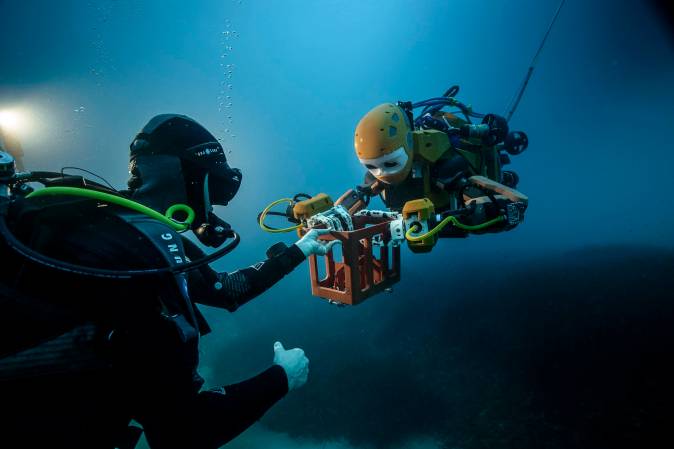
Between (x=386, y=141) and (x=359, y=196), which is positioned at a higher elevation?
(x=386, y=141)

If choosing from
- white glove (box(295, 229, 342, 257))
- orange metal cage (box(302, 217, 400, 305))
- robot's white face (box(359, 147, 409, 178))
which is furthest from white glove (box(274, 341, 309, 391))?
robot's white face (box(359, 147, 409, 178))

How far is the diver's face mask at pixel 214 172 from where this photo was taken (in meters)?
2.10

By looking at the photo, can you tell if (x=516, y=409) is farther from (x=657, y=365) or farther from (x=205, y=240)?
(x=205, y=240)

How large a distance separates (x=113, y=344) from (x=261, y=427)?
22.8 feet

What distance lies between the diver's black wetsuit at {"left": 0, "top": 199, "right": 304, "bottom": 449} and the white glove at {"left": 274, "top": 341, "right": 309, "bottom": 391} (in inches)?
17.6

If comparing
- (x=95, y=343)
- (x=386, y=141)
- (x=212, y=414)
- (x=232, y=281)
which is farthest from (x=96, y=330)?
(x=386, y=141)

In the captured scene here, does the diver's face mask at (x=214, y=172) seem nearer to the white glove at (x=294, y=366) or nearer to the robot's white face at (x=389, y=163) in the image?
the white glove at (x=294, y=366)

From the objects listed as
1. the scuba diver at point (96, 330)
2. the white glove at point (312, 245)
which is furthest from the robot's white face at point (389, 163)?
the scuba diver at point (96, 330)

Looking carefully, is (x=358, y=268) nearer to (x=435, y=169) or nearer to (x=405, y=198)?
(x=405, y=198)

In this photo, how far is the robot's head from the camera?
3.89 metres

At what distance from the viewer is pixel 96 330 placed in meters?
1.08

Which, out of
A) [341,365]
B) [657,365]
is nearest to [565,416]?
[657,365]

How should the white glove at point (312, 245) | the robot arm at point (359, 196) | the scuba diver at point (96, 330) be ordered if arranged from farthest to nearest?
the robot arm at point (359, 196) < the white glove at point (312, 245) < the scuba diver at point (96, 330)

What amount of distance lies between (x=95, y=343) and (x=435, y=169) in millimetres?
4440
